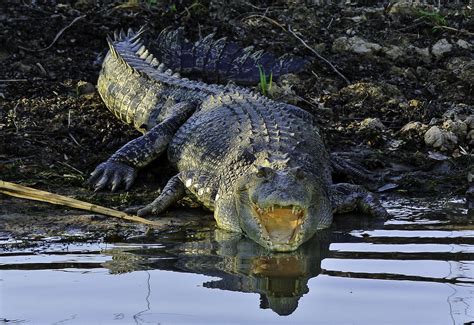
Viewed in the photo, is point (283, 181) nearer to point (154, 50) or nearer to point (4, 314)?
point (4, 314)

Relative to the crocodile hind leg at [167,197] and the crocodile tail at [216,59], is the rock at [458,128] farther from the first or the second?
the crocodile hind leg at [167,197]

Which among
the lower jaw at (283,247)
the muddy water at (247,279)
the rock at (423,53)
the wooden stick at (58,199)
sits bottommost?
the muddy water at (247,279)

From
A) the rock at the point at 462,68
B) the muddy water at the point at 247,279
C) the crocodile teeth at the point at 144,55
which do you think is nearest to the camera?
the muddy water at the point at 247,279

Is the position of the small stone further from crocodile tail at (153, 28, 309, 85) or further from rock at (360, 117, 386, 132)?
rock at (360, 117, 386, 132)

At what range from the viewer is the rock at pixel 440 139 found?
6.98m

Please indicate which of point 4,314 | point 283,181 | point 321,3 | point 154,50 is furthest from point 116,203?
point 321,3

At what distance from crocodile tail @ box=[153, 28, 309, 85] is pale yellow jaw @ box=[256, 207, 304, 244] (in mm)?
3210

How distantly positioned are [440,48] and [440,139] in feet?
6.31

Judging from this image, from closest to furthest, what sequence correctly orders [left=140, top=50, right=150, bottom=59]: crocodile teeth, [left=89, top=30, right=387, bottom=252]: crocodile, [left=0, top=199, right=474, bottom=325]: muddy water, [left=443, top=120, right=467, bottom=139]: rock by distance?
[left=0, top=199, right=474, bottom=325]: muddy water
[left=89, top=30, right=387, bottom=252]: crocodile
[left=443, top=120, right=467, bottom=139]: rock
[left=140, top=50, right=150, bottom=59]: crocodile teeth

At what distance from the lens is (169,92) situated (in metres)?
7.55

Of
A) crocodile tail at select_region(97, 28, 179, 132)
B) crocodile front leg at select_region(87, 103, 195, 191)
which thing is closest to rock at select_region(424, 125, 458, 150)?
crocodile front leg at select_region(87, 103, 195, 191)

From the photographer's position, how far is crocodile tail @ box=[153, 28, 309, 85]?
27.8 ft

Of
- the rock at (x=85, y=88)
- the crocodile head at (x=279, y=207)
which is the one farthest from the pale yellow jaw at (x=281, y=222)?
the rock at (x=85, y=88)

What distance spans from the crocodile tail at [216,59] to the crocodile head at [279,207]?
2954mm
